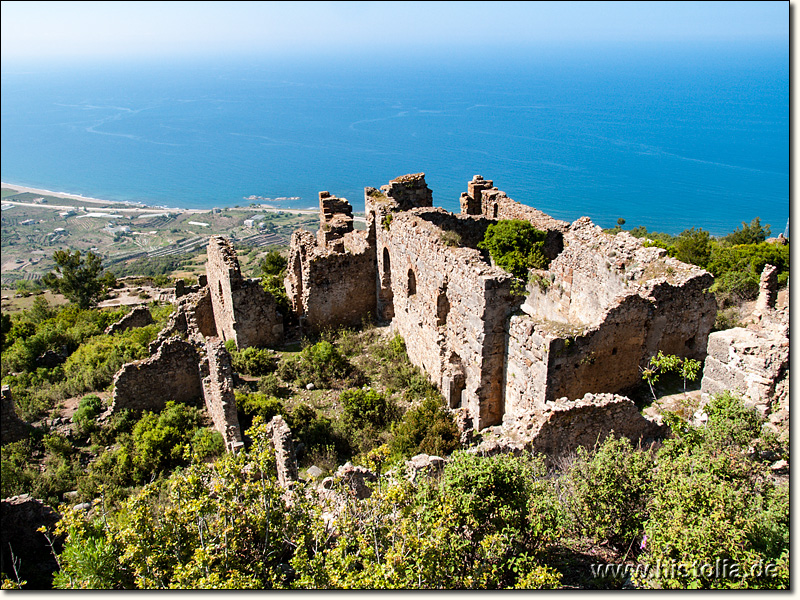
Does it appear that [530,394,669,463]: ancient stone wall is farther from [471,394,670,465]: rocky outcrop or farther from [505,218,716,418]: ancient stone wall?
Result: [505,218,716,418]: ancient stone wall

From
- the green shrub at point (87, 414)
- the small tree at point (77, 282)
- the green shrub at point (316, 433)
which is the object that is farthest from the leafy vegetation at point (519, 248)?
the small tree at point (77, 282)

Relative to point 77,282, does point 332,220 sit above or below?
above

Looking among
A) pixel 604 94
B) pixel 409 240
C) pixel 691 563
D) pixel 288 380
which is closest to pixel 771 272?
pixel 409 240

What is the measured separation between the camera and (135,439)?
13672 mm

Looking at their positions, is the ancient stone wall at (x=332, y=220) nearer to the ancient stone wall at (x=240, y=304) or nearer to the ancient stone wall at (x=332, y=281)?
the ancient stone wall at (x=332, y=281)

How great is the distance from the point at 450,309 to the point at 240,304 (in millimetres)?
6859

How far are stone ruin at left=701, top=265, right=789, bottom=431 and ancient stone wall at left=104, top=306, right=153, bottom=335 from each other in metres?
20.4

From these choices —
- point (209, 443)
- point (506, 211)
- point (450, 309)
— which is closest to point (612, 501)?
point (450, 309)

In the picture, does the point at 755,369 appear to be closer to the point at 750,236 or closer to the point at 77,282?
the point at 750,236

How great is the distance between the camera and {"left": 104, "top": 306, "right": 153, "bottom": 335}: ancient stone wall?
22486 mm

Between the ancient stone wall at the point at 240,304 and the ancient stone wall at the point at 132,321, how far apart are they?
6410 millimetres

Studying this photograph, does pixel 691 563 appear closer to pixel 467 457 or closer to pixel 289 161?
pixel 467 457

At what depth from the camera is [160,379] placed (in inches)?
584

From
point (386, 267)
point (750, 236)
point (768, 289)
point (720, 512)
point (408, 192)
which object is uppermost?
point (408, 192)
